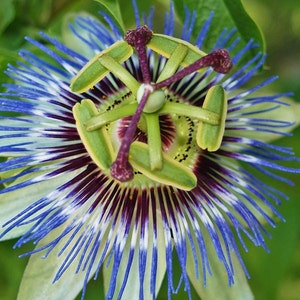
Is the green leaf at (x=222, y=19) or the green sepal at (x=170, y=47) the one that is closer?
the green sepal at (x=170, y=47)

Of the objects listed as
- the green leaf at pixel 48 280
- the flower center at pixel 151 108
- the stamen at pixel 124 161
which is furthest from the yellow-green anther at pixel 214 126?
the green leaf at pixel 48 280

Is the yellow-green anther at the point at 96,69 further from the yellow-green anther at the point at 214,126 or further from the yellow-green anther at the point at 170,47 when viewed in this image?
the yellow-green anther at the point at 214,126

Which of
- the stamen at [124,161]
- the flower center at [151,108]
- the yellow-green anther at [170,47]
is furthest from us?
the yellow-green anther at [170,47]

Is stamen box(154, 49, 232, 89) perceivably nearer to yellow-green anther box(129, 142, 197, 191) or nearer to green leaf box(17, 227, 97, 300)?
yellow-green anther box(129, 142, 197, 191)

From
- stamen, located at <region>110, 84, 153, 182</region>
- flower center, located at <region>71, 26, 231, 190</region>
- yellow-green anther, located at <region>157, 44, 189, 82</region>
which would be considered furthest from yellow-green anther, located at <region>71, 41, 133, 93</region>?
stamen, located at <region>110, 84, 153, 182</region>

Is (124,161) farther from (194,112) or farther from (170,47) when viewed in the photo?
(170,47)

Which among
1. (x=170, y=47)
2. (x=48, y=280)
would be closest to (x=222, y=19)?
(x=170, y=47)
